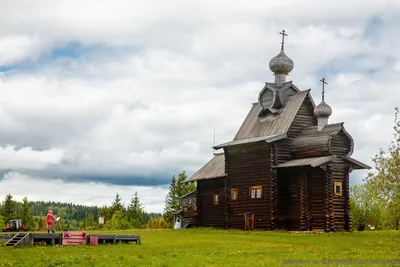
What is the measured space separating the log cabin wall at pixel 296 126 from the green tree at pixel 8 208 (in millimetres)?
72740

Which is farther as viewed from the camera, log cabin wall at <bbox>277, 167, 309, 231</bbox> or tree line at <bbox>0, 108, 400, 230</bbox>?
log cabin wall at <bbox>277, 167, 309, 231</bbox>

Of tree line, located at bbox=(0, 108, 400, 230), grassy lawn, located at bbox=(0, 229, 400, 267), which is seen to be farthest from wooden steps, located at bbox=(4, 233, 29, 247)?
tree line, located at bbox=(0, 108, 400, 230)

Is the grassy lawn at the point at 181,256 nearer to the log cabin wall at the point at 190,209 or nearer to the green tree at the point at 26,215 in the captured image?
the log cabin wall at the point at 190,209

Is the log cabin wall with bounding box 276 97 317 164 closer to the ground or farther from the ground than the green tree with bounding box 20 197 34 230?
farther from the ground

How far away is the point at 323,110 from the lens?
59375 millimetres

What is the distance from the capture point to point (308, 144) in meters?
56.9

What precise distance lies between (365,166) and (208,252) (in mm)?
28256

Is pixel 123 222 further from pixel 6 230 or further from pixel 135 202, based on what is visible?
pixel 6 230

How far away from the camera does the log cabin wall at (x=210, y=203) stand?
6574cm

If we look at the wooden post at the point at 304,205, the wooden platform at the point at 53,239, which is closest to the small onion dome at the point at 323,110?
the wooden post at the point at 304,205

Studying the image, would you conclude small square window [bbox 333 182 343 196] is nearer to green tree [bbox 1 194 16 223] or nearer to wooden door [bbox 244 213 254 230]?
wooden door [bbox 244 213 254 230]

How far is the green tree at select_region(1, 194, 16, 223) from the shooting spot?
116906mm

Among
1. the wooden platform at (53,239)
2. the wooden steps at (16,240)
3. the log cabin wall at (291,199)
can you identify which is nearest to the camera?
the wooden steps at (16,240)

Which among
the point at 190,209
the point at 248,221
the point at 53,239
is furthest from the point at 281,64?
the point at 53,239
